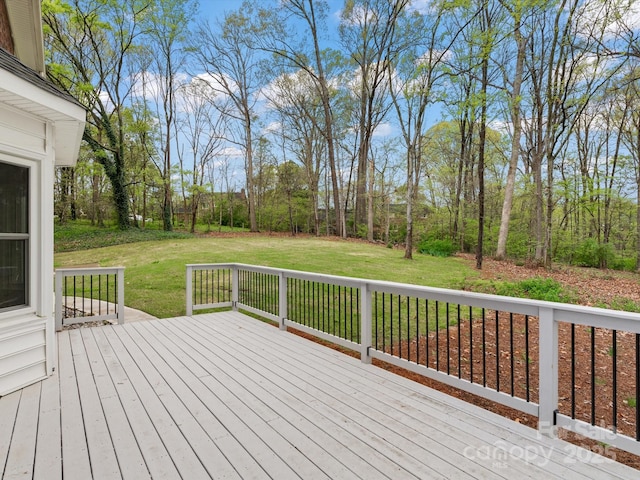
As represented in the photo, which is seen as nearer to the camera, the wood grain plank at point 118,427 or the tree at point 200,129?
the wood grain plank at point 118,427

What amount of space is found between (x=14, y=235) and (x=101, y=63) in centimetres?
1632

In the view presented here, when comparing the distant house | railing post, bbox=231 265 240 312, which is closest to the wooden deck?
the distant house

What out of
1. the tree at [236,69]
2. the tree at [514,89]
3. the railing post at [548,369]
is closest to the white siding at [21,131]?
the railing post at [548,369]

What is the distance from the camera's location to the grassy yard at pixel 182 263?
7.06 m

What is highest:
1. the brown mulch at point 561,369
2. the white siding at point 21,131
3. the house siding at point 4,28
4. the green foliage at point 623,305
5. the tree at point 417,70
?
the tree at point 417,70

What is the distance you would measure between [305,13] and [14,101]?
18.4m

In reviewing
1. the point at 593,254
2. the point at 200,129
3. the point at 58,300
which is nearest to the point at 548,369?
the point at 58,300

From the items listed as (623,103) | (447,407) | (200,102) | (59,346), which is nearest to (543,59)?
(623,103)

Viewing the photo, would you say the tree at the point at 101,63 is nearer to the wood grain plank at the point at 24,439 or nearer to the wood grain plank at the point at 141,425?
the wood grain plank at the point at 141,425

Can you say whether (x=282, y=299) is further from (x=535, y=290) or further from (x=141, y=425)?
(x=535, y=290)

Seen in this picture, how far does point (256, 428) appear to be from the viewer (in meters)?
2.20

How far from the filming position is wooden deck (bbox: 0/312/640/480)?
1.79 meters

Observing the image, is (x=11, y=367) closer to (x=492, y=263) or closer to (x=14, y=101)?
(x=14, y=101)

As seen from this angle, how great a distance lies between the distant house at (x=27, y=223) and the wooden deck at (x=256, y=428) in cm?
27
